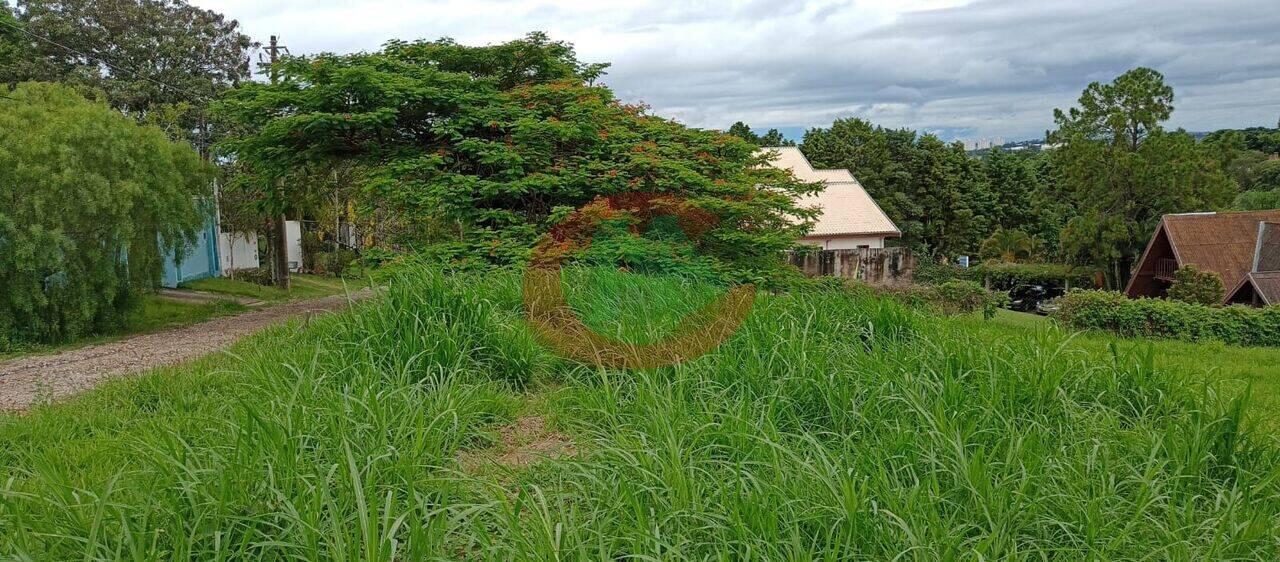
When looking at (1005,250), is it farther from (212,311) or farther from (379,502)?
(379,502)

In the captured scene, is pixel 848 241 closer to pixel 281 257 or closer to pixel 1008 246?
pixel 281 257

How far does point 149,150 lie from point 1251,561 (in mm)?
10439

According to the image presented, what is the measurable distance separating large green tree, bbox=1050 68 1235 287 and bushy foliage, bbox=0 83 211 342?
89.4 ft

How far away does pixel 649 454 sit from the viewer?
9.50 feet

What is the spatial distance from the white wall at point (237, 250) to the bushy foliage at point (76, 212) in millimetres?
9771

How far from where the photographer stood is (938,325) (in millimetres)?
5219

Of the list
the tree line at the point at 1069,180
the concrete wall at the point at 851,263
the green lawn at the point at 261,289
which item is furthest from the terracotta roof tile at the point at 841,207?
the green lawn at the point at 261,289

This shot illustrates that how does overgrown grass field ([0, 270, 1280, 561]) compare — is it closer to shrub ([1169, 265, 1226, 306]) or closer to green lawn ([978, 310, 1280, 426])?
green lawn ([978, 310, 1280, 426])

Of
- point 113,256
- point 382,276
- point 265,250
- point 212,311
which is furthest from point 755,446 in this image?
point 265,250

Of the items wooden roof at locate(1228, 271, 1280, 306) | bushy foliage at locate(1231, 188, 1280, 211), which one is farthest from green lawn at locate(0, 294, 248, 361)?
bushy foliage at locate(1231, 188, 1280, 211)

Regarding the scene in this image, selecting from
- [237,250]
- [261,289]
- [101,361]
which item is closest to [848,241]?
[261,289]

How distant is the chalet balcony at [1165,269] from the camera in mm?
22641

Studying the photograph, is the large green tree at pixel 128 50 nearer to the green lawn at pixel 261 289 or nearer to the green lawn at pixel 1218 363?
the green lawn at pixel 261 289

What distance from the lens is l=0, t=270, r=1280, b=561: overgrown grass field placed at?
8.08ft
